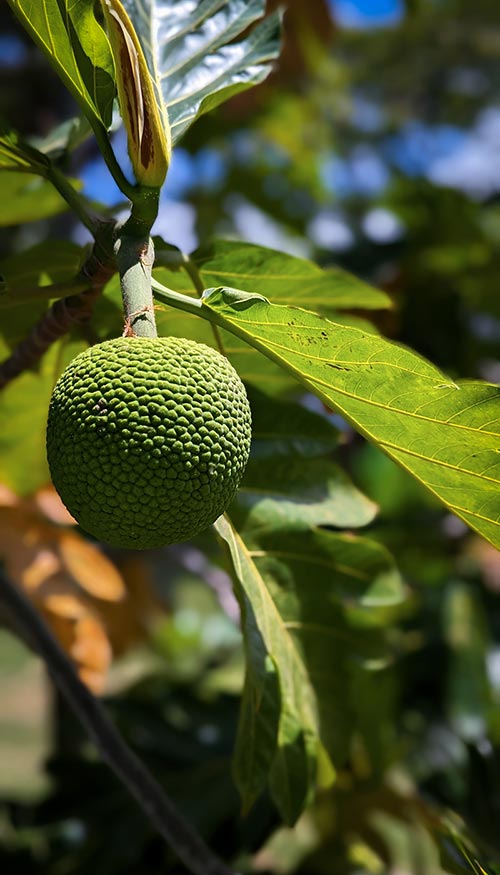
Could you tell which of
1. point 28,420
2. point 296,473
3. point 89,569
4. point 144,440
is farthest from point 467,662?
point 144,440

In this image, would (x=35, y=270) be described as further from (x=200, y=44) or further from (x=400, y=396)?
(x=400, y=396)

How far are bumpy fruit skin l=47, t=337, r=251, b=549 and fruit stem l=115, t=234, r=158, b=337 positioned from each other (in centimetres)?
2

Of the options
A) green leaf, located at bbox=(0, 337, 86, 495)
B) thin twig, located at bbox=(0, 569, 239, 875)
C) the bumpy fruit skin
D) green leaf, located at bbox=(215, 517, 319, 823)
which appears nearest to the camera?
the bumpy fruit skin

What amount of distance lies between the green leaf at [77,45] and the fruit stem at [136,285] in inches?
5.6

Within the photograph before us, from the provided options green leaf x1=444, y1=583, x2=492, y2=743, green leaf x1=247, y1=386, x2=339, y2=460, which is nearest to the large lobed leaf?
green leaf x1=247, y1=386, x2=339, y2=460

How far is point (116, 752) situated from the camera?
41.4 inches

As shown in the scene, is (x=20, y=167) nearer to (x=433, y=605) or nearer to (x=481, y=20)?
(x=433, y=605)

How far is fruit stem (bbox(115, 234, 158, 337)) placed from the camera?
713 millimetres

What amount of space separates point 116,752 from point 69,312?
53cm

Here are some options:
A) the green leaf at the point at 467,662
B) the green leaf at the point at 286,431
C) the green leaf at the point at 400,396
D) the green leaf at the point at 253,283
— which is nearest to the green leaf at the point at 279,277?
the green leaf at the point at 253,283

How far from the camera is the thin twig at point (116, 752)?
3.30ft

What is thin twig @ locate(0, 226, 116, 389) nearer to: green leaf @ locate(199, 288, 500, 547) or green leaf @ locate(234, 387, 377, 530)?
green leaf @ locate(199, 288, 500, 547)

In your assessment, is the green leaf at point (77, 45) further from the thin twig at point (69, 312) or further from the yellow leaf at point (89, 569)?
the yellow leaf at point (89, 569)

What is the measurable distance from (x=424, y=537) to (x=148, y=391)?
1.71 metres
